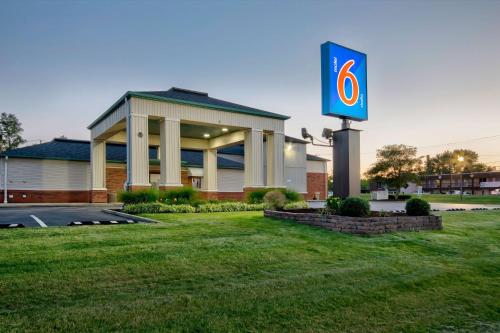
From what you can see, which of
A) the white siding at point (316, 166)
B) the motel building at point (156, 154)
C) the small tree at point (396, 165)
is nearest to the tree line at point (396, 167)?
the small tree at point (396, 165)

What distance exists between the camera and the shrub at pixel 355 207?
9914mm

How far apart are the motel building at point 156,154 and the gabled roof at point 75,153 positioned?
7cm

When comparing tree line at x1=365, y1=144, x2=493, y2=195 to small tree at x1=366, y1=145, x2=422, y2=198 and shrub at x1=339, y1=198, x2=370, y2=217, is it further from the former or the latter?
shrub at x1=339, y1=198, x2=370, y2=217

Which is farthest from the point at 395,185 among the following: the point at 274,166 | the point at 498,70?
the point at 274,166

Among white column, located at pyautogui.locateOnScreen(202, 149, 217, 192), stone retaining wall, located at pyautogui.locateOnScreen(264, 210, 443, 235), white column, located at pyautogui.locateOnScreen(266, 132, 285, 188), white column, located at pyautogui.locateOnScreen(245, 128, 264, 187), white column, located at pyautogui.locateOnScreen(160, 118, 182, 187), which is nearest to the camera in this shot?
stone retaining wall, located at pyautogui.locateOnScreen(264, 210, 443, 235)

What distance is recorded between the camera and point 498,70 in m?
19.4

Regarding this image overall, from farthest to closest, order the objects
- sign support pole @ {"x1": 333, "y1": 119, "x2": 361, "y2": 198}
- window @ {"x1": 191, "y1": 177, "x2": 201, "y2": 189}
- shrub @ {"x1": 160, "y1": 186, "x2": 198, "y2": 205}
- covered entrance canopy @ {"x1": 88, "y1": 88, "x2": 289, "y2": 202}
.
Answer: window @ {"x1": 191, "y1": 177, "x2": 201, "y2": 189}, covered entrance canopy @ {"x1": 88, "y1": 88, "x2": 289, "y2": 202}, shrub @ {"x1": 160, "y1": 186, "x2": 198, "y2": 205}, sign support pole @ {"x1": 333, "y1": 119, "x2": 361, "y2": 198}

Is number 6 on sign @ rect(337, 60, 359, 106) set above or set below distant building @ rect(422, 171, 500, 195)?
above

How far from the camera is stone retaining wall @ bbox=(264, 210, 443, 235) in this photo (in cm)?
917

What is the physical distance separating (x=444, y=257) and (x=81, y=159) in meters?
26.4

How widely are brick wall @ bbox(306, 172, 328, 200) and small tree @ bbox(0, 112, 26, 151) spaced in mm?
50111

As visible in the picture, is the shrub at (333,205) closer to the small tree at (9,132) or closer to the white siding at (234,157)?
the white siding at (234,157)

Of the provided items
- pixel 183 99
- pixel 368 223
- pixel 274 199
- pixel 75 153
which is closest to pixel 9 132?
pixel 75 153

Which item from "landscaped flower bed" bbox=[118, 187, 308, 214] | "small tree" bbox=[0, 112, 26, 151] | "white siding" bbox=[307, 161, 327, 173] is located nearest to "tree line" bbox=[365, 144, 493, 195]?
"white siding" bbox=[307, 161, 327, 173]
